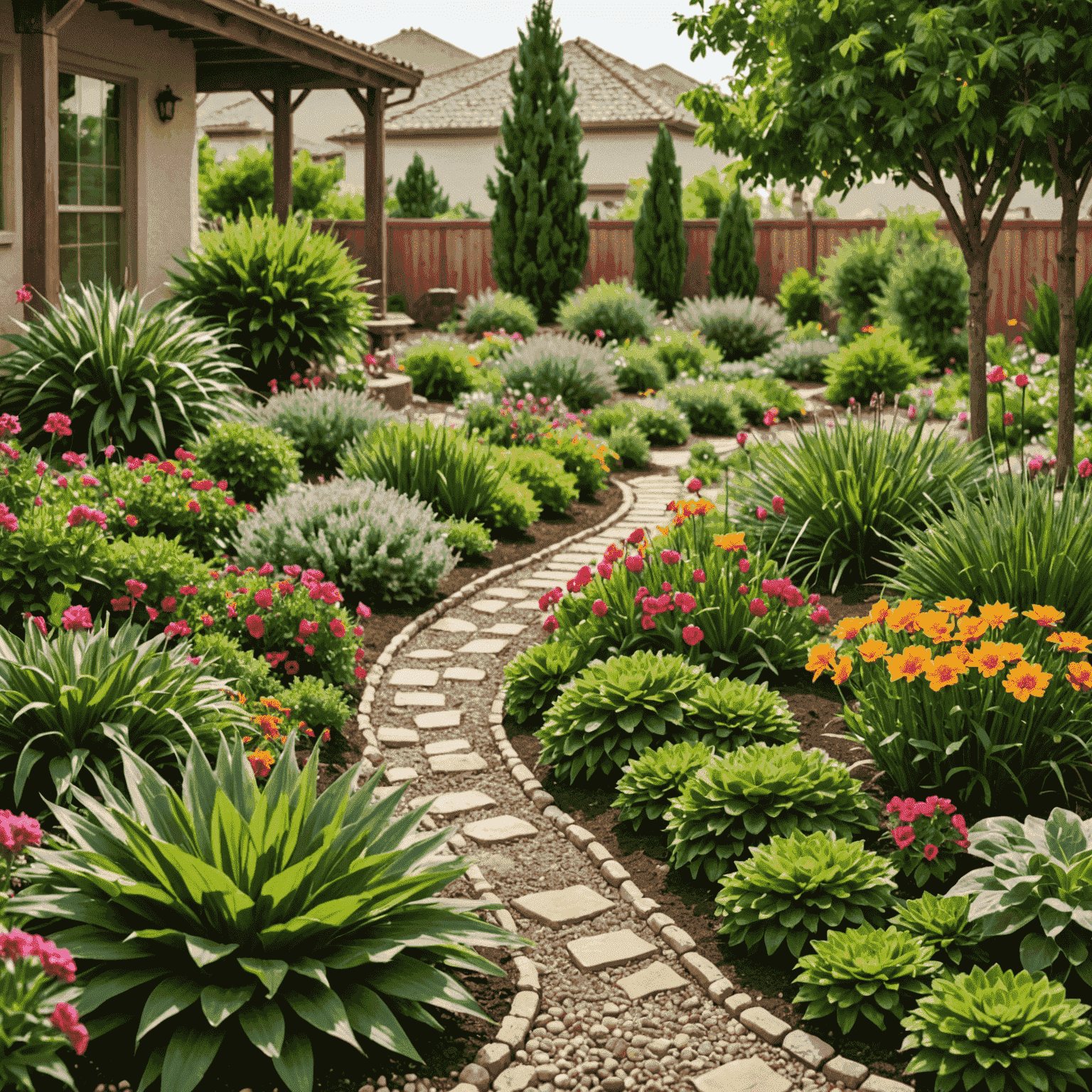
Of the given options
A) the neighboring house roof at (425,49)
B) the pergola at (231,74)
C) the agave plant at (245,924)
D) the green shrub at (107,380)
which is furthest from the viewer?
the neighboring house roof at (425,49)

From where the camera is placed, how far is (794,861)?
335 centimetres

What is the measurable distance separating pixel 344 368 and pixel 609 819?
Result: 23.2 feet

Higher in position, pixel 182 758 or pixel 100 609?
pixel 100 609

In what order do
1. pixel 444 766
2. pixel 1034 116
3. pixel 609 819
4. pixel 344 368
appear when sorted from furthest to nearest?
pixel 344 368 < pixel 1034 116 < pixel 444 766 < pixel 609 819

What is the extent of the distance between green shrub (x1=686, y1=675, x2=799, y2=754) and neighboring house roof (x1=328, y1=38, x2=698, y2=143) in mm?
31882

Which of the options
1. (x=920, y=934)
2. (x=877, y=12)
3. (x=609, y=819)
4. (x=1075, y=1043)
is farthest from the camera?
(x=877, y=12)

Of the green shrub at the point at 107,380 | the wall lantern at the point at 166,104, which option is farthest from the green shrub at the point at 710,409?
the green shrub at the point at 107,380

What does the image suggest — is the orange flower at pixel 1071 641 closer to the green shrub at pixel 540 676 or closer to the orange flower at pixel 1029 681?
the orange flower at pixel 1029 681

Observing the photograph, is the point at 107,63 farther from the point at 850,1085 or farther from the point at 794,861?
the point at 850,1085

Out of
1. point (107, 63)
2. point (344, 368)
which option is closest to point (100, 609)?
point (344, 368)

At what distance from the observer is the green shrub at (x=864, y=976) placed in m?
2.98

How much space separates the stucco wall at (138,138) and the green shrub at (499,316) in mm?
6056

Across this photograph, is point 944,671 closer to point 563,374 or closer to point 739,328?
point 563,374

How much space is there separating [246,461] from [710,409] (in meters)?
6.21
